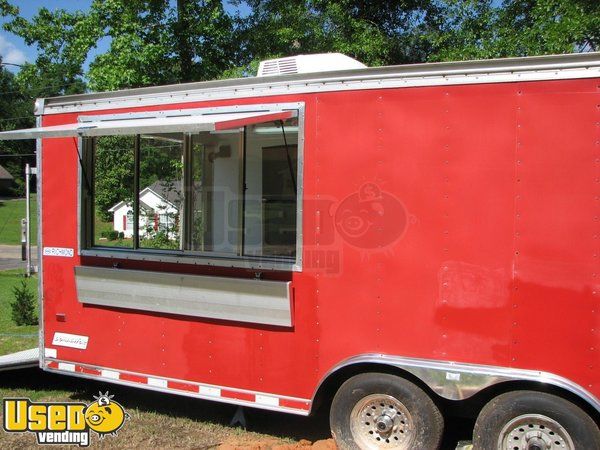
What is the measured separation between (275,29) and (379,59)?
2406mm

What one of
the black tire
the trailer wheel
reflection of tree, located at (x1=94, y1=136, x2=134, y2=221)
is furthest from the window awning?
the black tire

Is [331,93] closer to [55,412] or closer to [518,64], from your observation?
[518,64]

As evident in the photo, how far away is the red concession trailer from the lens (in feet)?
11.6

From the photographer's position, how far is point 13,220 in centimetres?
4406

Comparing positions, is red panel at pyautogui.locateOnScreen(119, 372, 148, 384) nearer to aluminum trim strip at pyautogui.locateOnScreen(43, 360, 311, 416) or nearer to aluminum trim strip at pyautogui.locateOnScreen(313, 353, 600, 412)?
aluminum trim strip at pyautogui.locateOnScreen(43, 360, 311, 416)

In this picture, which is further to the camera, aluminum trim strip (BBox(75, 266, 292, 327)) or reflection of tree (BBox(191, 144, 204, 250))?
reflection of tree (BBox(191, 144, 204, 250))

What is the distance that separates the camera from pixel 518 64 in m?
3.64

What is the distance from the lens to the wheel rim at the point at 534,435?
136 inches

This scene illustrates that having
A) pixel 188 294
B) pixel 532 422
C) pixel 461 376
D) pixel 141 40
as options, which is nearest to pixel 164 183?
pixel 188 294

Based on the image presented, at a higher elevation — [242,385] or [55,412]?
[242,385]

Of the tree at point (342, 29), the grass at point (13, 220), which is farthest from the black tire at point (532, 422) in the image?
the grass at point (13, 220)

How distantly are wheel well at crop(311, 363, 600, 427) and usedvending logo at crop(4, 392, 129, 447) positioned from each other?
1.86m

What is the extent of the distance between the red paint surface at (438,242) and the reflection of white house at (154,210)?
76 centimetres

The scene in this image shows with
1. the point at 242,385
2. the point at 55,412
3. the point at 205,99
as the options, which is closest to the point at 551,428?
the point at 242,385
